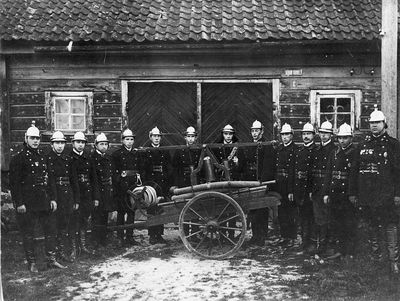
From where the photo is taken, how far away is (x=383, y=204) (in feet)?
18.8

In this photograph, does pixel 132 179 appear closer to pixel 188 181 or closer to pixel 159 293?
pixel 188 181

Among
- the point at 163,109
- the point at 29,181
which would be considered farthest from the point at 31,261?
the point at 163,109

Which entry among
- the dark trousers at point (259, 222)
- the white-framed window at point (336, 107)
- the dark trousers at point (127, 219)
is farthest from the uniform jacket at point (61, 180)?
the white-framed window at point (336, 107)

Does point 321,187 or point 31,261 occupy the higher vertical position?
point 321,187

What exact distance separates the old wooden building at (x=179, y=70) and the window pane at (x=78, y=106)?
0.06 ft

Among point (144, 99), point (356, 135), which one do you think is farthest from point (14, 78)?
point (356, 135)

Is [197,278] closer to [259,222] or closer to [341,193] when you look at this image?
[259,222]

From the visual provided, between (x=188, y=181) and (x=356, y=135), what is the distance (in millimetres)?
3510

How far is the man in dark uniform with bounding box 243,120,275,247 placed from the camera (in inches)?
291

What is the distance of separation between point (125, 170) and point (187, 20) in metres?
3.42

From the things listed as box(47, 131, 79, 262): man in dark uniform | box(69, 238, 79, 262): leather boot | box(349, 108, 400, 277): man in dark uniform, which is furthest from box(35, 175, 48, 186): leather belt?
box(349, 108, 400, 277): man in dark uniform

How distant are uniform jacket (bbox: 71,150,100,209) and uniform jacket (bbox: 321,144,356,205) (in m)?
3.18

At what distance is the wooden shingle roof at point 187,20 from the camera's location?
891 cm

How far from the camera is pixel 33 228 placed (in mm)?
6035
